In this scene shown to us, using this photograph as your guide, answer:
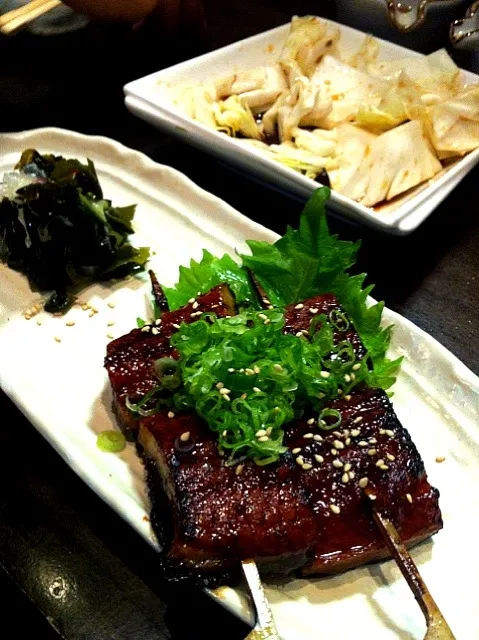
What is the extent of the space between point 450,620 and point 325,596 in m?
0.37

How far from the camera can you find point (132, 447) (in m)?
2.19

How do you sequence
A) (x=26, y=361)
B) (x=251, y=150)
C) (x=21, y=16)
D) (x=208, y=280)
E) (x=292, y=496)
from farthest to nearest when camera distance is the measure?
(x=21, y=16)
(x=251, y=150)
(x=208, y=280)
(x=26, y=361)
(x=292, y=496)

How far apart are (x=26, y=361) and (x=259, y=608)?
54.8 inches

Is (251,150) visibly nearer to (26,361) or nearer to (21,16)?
(26,361)

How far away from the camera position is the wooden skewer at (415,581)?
5.32 ft

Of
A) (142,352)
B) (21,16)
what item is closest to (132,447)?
(142,352)

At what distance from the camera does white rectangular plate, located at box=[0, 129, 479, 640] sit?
1.81 m

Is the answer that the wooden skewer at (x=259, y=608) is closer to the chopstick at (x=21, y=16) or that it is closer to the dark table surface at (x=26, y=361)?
the dark table surface at (x=26, y=361)

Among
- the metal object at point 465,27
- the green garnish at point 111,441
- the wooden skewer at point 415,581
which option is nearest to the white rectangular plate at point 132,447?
the green garnish at point 111,441

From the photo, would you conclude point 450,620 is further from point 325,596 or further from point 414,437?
point 414,437

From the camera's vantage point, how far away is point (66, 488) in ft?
7.23

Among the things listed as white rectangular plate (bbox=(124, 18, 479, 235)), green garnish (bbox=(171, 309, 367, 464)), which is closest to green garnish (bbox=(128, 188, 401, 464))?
green garnish (bbox=(171, 309, 367, 464))

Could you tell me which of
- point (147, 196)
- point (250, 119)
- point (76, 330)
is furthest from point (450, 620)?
point (250, 119)

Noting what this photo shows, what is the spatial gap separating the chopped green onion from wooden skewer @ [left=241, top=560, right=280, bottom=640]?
50cm
